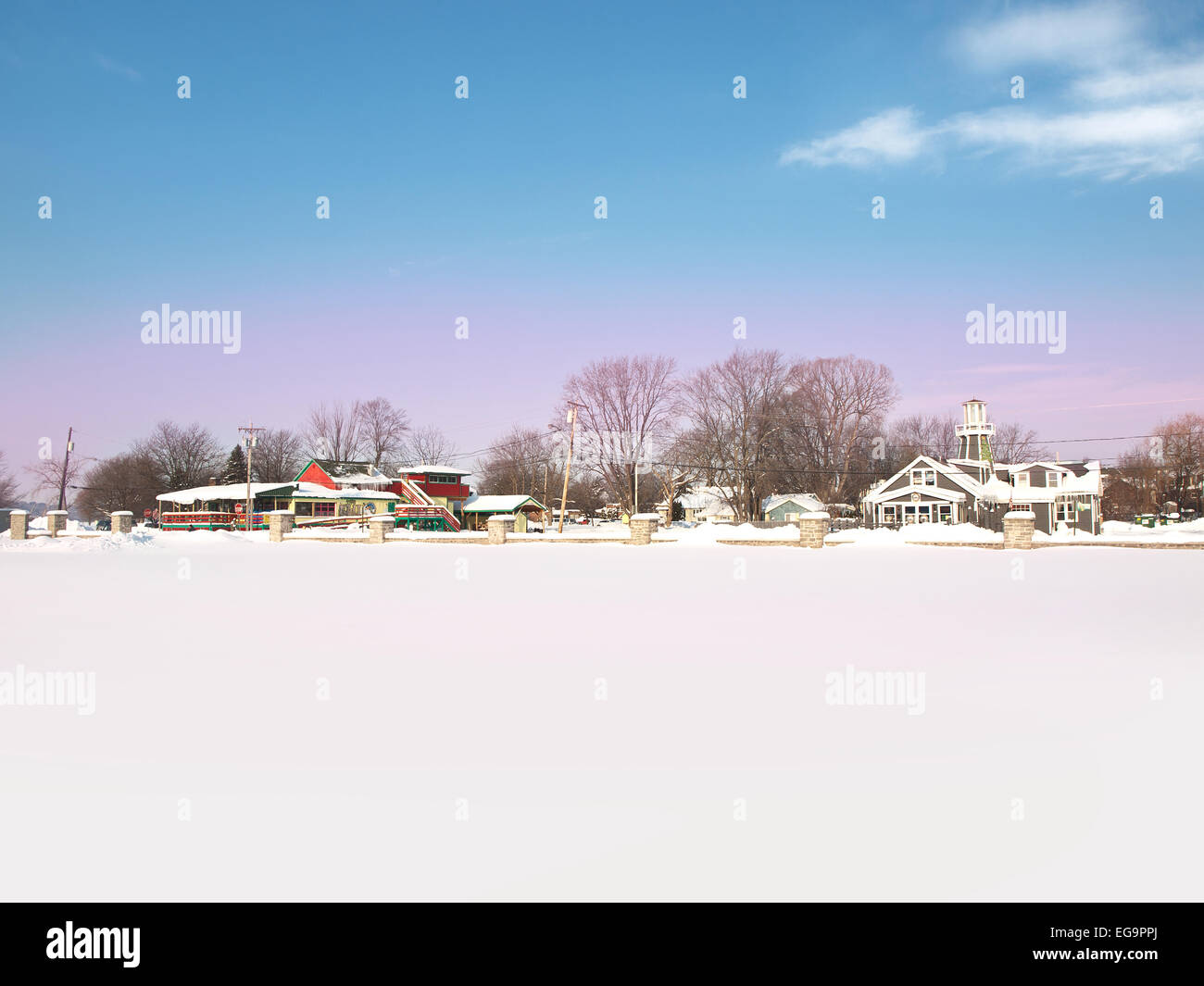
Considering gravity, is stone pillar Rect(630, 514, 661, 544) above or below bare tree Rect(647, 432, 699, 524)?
below

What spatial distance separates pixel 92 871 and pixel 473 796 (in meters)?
1.79

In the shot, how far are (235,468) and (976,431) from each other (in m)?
58.8

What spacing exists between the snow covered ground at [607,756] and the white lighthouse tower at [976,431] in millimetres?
46313

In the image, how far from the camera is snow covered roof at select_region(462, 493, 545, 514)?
50662 millimetres

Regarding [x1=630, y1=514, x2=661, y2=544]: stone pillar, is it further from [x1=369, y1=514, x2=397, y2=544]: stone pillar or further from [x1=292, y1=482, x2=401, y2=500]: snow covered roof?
[x1=292, y1=482, x2=401, y2=500]: snow covered roof

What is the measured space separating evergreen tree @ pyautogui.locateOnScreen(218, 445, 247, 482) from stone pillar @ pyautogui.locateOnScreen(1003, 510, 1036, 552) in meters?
58.2

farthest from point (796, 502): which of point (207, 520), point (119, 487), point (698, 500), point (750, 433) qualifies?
point (119, 487)

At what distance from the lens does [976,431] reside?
52.7 meters

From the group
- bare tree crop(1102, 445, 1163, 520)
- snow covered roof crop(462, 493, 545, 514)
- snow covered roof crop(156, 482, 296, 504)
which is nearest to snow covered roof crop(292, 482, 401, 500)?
snow covered roof crop(156, 482, 296, 504)

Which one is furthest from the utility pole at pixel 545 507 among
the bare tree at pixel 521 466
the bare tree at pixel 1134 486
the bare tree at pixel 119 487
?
the bare tree at pixel 1134 486

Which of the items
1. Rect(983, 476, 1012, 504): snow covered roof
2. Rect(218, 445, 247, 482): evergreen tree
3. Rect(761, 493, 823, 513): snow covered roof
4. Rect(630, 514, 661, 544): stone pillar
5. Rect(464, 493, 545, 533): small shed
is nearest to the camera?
Rect(630, 514, 661, 544): stone pillar

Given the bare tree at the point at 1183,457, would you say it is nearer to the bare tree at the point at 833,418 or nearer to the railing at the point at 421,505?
the bare tree at the point at 833,418

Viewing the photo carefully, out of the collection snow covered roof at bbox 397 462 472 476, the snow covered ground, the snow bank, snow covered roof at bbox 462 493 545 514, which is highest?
snow covered roof at bbox 397 462 472 476
